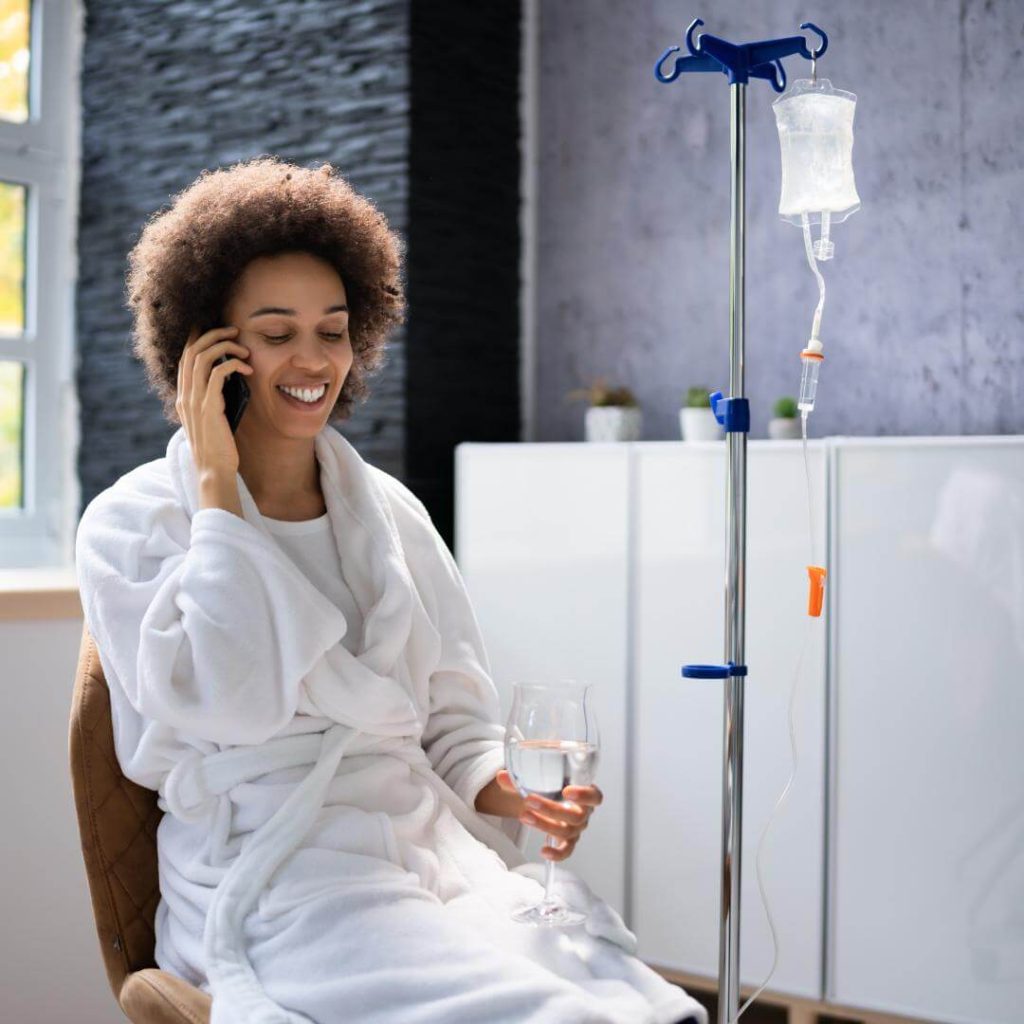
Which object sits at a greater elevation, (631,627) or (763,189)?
(763,189)

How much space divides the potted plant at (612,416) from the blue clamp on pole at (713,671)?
6.13 ft

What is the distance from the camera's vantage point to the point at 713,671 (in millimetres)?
1753

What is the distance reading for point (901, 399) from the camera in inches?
135

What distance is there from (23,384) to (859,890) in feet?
9.03

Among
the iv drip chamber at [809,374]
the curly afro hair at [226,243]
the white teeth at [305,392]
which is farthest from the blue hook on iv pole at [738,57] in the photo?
the white teeth at [305,392]

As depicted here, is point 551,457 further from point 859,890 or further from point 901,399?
point 859,890

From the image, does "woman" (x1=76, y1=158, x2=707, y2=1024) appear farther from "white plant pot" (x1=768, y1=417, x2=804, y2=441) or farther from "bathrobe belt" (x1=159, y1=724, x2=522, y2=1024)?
"white plant pot" (x1=768, y1=417, x2=804, y2=441)

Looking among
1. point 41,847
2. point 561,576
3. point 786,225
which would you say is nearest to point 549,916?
point 41,847

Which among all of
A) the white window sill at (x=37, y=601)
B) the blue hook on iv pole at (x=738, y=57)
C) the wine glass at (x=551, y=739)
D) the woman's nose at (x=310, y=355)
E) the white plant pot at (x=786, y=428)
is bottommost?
the wine glass at (x=551, y=739)

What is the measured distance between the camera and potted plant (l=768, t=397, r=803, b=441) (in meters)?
3.32

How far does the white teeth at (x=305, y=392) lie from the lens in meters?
1.95

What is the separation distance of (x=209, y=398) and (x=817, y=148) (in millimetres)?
839

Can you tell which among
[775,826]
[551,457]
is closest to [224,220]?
[551,457]

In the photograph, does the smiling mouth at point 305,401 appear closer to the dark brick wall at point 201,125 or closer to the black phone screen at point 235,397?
the black phone screen at point 235,397
